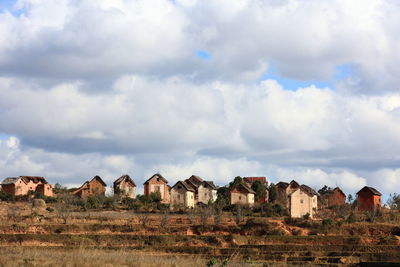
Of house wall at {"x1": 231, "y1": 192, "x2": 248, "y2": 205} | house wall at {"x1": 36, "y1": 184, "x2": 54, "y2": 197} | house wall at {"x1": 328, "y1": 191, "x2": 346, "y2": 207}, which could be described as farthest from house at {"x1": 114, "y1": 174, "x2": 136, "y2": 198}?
house wall at {"x1": 328, "y1": 191, "x2": 346, "y2": 207}

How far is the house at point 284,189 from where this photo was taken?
99.2 m

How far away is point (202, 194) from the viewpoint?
325ft

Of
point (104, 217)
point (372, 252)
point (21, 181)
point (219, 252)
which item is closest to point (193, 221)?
point (104, 217)

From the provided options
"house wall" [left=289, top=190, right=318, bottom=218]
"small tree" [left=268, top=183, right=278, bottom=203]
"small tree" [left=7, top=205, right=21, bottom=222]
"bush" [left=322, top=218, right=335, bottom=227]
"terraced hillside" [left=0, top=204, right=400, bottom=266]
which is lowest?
"terraced hillside" [left=0, top=204, right=400, bottom=266]

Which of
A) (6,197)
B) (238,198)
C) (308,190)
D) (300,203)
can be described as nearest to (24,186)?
(6,197)

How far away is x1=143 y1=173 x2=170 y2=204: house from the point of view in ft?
321

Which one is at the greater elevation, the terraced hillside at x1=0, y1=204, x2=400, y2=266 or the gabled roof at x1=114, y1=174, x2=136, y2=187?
the gabled roof at x1=114, y1=174, x2=136, y2=187

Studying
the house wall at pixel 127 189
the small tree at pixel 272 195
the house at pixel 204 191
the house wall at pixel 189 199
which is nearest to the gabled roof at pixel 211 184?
the house at pixel 204 191

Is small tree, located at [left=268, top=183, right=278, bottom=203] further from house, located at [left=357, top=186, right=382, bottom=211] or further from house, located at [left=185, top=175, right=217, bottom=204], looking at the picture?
house, located at [left=357, top=186, right=382, bottom=211]

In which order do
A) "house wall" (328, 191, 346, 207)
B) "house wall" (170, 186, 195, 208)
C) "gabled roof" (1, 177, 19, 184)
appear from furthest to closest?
"house wall" (328, 191, 346, 207) < "gabled roof" (1, 177, 19, 184) < "house wall" (170, 186, 195, 208)

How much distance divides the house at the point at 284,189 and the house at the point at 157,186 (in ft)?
61.4

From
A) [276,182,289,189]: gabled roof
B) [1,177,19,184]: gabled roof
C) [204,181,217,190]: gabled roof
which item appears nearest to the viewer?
[1,177,19,184]: gabled roof

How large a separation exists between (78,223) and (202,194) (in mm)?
38290

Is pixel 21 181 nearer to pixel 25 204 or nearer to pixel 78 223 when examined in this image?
pixel 25 204
